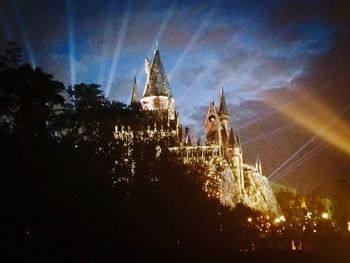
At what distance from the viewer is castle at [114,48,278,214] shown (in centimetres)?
5984

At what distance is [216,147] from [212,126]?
26.4 feet

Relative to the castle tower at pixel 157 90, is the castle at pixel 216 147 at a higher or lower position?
lower

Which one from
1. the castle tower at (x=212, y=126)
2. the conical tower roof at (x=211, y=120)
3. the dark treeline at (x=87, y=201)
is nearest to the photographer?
the dark treeline at (x=87, y=201)

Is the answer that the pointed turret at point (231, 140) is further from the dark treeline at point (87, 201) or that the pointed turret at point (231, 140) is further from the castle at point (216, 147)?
the dark treeline at point (87, 201)

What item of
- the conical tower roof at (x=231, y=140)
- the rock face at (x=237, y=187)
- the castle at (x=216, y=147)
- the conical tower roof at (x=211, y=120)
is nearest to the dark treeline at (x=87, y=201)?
the rock face at (x=237, y=187)

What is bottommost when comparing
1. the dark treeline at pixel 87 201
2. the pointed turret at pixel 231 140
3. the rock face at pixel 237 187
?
the dark treeline at pixel 87 201

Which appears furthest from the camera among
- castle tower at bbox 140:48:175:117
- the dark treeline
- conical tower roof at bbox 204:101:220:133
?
castle tower at bbox 140:48:175:117

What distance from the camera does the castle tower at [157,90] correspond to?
73.5 meters

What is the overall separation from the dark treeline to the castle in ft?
69.3

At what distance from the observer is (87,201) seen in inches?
787

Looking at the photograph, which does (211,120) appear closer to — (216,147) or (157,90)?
(216,147)

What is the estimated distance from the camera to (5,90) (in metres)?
33.6

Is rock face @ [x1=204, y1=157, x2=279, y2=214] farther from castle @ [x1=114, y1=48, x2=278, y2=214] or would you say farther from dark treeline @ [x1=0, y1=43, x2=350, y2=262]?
dark treeline @ [x1=0, y1=43, x2=350, y2=262]

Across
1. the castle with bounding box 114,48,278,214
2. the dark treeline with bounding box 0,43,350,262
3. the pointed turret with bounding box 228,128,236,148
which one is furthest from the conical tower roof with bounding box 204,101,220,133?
the dark treeline with bounding box 0,43,350,262
